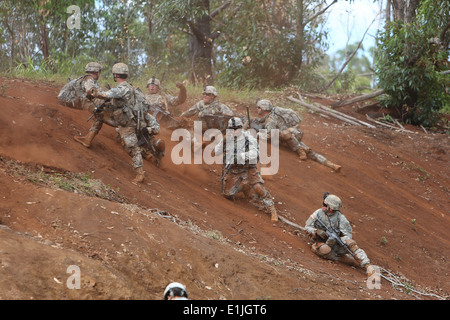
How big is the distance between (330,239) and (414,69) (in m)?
10.0

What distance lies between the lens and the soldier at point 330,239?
8484mm

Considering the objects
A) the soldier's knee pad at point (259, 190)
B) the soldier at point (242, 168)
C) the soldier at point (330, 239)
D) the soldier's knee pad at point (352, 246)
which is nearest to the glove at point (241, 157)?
the soldier at point (242, 168)

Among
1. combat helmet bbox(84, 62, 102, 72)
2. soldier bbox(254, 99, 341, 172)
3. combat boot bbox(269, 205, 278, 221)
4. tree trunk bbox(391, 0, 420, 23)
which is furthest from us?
tree trunk bbox(391, 0, 420, 23)

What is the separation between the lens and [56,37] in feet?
61.5

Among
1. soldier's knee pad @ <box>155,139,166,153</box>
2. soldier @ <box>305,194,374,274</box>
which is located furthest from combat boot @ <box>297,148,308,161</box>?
soldier @ <box>305,194,374,274</box>

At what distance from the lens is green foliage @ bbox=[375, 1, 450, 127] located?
16688 mm

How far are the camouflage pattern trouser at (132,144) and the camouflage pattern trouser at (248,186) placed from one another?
1555mm

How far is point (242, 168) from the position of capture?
9.69m

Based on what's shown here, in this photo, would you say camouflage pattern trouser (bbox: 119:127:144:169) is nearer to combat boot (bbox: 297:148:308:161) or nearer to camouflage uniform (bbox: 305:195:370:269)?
camouflage uniform (bbox: 305:195:370:269)

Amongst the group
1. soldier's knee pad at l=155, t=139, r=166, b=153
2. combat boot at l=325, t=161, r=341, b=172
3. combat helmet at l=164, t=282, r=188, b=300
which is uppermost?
soldier's knee pad at l=155, t=139, r=166, b=153

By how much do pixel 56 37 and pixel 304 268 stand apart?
46.2ft

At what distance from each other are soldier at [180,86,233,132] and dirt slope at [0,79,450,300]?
99 centimetres
